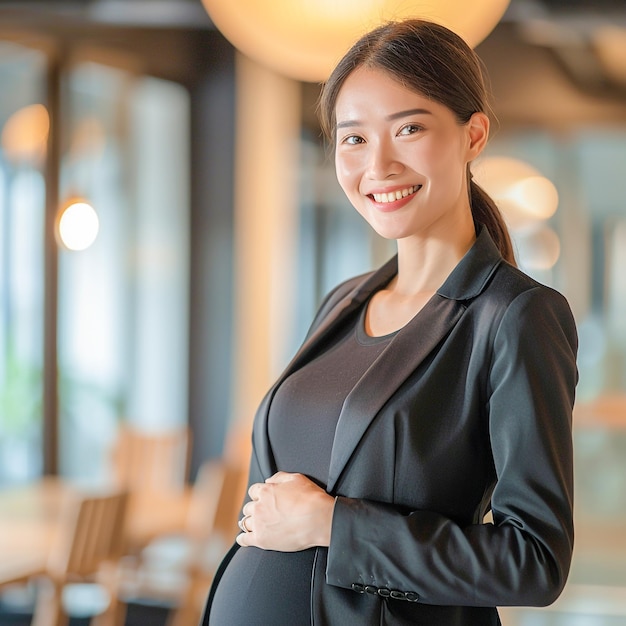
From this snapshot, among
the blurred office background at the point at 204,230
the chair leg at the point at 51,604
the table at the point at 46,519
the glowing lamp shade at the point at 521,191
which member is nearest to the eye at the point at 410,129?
the table at the point at 46,519

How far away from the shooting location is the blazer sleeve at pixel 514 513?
111 centimetres

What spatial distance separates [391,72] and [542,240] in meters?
3.53

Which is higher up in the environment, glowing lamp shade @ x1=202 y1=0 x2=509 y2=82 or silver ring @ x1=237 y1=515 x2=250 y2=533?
glowing lamp shade @ x1=202 y1=0 x2=509 y2=82

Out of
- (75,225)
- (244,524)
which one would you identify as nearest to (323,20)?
(244,524)

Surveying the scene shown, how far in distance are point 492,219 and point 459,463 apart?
0.38 m

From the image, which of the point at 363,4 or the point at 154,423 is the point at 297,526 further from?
the point at 154,423

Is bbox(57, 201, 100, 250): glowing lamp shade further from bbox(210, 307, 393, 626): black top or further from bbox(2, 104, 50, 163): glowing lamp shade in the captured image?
bbox(210, 307, 393, 626): black top

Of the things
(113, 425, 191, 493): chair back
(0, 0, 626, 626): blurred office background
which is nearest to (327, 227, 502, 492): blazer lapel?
(0, 0, 626, 626): blurred office background

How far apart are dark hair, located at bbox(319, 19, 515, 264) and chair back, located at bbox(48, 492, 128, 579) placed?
2.07 m

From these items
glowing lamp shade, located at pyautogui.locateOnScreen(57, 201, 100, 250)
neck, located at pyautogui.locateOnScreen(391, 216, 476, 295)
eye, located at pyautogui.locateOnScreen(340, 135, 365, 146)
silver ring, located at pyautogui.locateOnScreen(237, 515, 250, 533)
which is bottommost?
silver ring, located at pyautogui.locateOnScreen(237, 515, 250, 533)

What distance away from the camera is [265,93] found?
528 centimetres

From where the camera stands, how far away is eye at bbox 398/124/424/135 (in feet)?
4.03

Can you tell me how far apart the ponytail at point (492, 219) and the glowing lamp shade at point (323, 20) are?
480 mm

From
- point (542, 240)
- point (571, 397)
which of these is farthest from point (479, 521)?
point (542, 240)
